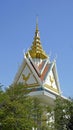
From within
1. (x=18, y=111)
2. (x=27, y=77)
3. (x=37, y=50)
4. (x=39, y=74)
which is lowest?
(x=18, y=111)

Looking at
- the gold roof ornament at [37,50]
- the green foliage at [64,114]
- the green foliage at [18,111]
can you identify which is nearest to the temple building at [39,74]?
the gold roof ornament at [37,50]

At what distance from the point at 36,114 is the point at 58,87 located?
1231 centimetres

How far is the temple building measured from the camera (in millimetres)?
35719

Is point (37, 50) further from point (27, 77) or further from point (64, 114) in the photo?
point (64, 114)

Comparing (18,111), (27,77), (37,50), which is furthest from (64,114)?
(37,50)

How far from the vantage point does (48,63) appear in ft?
125

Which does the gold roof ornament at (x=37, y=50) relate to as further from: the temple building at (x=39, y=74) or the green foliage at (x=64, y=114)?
the green foliage at (x=64, y=114)

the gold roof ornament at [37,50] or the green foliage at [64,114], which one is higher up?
the gold roof ornament at [37,50]

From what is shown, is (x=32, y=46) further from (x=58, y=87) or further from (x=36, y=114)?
(x=36, y=114)

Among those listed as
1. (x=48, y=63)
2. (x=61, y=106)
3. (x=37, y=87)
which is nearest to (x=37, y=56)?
(x=48, y=63)

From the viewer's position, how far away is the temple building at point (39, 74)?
1406 inches

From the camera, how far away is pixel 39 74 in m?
36.3

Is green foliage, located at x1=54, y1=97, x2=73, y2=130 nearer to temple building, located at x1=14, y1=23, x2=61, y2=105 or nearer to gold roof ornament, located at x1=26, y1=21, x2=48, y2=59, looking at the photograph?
temple building, located at x1=14, y1=23, x2=61, y2=105

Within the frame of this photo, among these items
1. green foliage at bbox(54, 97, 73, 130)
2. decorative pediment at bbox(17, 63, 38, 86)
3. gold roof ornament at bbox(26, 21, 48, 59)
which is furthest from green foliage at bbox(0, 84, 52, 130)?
gold roof ornament at bbox(26, 21, 48, 59)
